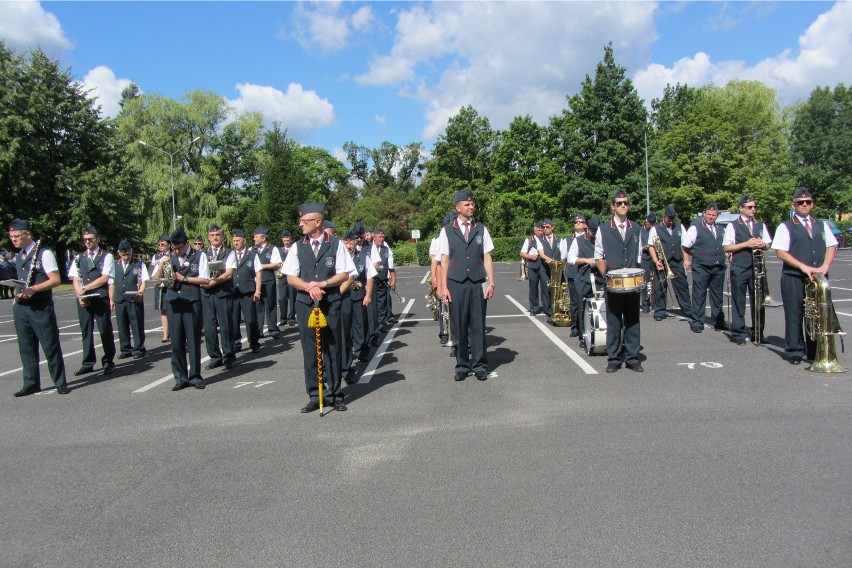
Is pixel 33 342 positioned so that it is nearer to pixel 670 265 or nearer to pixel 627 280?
pixel 627 280

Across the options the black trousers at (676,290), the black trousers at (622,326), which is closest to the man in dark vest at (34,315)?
the black trousers at (622,326)

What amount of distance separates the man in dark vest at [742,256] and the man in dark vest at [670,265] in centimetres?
300

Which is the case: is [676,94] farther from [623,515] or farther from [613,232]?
[623,515]

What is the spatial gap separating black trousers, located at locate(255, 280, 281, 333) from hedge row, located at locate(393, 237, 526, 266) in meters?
40.5

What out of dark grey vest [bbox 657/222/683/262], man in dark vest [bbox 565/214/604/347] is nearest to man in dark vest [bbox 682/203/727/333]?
man in dark vest [bbox 565/214/604/347]

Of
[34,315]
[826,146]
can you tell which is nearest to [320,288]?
[34,315]

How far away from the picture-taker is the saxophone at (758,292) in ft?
31.4

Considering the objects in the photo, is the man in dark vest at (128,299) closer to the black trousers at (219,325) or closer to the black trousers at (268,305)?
the black trousers at (219,325)

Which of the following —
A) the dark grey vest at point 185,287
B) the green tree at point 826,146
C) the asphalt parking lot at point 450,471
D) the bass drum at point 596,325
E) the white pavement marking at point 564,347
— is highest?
the green tree at point 826,146

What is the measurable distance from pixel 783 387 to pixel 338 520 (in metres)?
5.31

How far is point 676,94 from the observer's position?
7344 centimetres

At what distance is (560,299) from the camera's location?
12875 millimetres

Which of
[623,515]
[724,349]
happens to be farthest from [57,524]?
[724,349]

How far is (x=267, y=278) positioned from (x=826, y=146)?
68.8 meters
